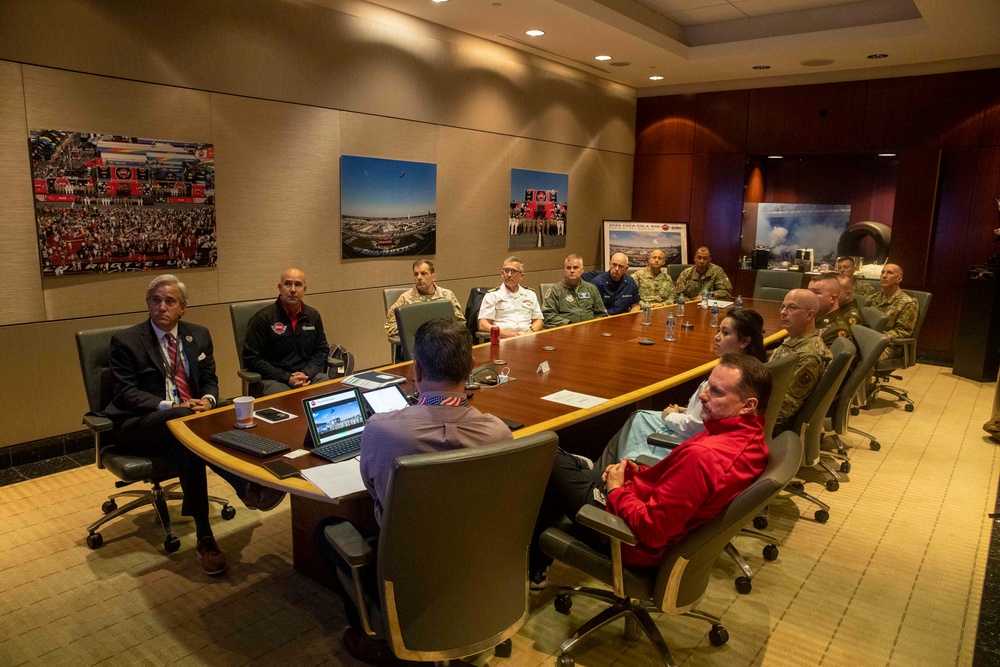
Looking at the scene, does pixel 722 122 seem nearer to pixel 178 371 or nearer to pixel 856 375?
pixel 856 375

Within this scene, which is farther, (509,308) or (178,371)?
(509,308)

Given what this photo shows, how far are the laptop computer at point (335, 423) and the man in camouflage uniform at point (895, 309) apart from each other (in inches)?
200

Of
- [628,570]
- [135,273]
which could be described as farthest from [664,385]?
[135,273]

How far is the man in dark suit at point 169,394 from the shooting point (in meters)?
3.18

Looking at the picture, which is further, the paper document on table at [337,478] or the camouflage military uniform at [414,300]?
the camouflage military uniform at [414,300]

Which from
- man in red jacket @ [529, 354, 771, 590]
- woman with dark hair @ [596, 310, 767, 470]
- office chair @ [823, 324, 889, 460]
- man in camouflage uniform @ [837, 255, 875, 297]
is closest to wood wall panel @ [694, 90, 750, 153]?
man in camouflage uniform @ [837, 255, 875, 297]

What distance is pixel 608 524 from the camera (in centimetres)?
221

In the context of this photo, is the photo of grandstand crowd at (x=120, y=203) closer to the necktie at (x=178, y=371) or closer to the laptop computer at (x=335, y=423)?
the necktie at (x=178, y=371)

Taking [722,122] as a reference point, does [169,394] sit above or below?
below

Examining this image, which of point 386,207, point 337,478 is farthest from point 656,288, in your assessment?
point 337,478

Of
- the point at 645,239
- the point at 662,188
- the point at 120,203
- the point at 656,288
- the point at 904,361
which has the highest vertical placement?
the point at 662,188

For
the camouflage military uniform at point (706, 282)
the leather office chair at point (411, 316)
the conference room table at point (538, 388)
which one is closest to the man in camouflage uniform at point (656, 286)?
the camouflage military uniform at point (706, 282)

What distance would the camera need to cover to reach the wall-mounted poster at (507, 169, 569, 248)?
799cm

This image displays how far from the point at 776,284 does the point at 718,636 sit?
588cm
